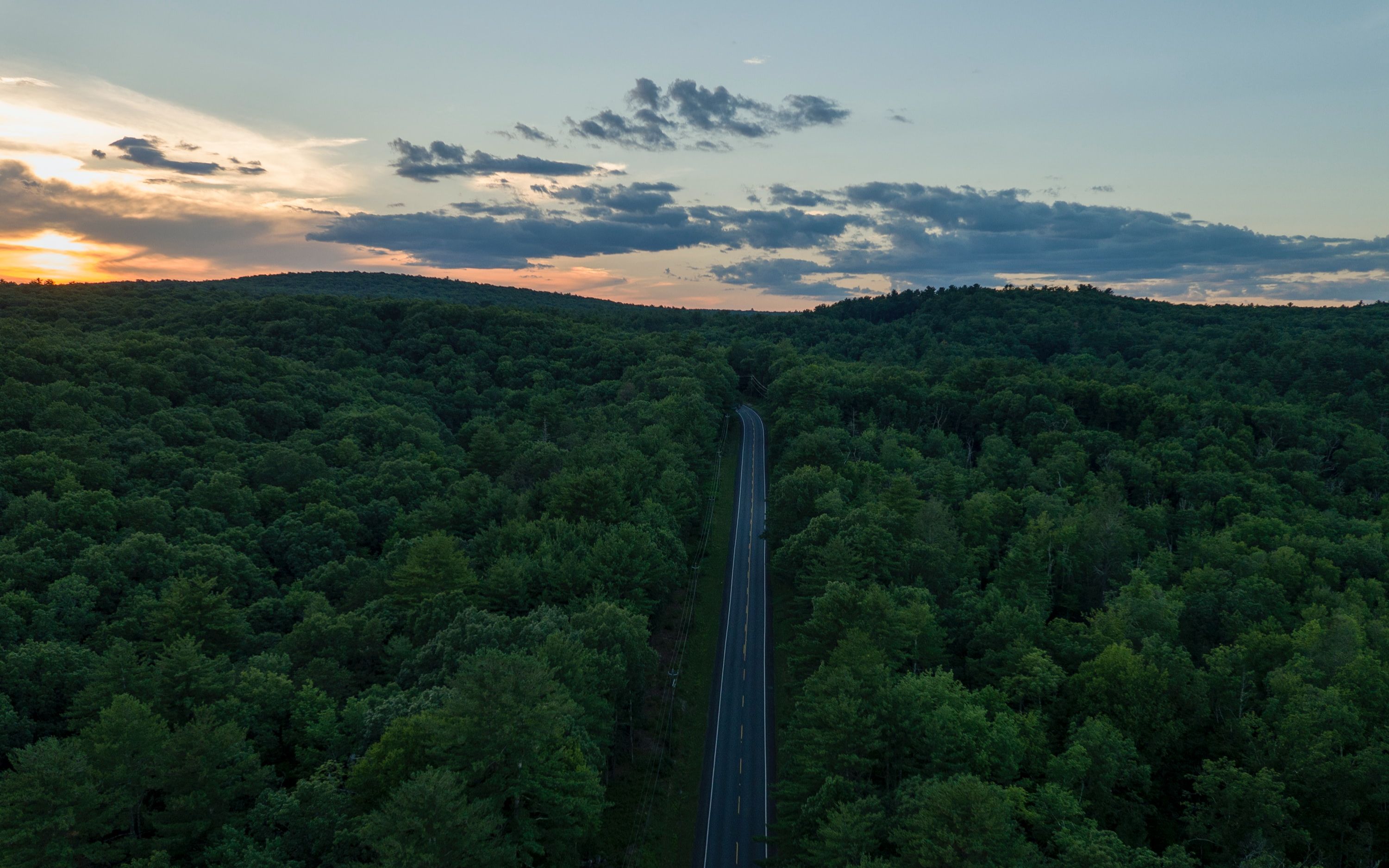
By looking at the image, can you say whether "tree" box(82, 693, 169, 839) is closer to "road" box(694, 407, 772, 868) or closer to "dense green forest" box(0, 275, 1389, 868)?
"dense green forest" box(0, 275, 1389, 868)

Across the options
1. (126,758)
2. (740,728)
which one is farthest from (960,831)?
(126,758)

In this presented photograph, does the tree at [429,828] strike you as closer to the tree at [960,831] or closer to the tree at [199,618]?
the tree at [960,831]

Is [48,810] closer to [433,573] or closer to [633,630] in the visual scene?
[433,573]

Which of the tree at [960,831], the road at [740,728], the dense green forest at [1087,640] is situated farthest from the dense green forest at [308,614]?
the tree at [960,831]

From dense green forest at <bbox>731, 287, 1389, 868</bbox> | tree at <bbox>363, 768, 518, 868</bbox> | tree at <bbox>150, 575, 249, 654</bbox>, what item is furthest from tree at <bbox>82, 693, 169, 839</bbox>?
dense green forest at <bbox>731, 287, 1389, 868</bbox>

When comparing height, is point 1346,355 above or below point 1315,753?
above

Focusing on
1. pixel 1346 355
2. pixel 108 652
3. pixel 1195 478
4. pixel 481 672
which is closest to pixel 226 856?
pixel 481 672

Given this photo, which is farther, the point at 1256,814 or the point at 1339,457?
the point at 1339,457

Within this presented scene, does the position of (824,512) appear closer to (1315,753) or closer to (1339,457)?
(1315,753)
